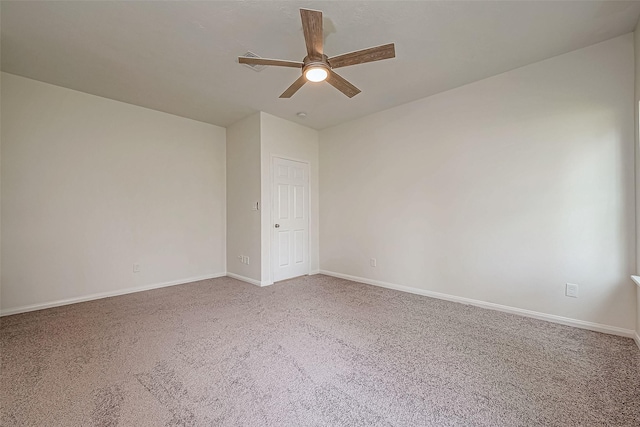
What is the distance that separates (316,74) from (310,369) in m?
2.28

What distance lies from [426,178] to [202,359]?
3.20 metres

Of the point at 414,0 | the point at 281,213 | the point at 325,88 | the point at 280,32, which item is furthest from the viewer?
the point at 281,213

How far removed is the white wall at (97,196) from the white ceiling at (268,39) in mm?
433

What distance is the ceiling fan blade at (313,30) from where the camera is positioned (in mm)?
1647

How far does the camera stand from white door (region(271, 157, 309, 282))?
13.9ft

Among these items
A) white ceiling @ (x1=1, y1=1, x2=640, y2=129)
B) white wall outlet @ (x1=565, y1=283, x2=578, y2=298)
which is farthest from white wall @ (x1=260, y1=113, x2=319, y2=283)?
white wall outlet @ (x1=565, y1=283, x2=578, y2=298)

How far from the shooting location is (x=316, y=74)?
216 centimetres

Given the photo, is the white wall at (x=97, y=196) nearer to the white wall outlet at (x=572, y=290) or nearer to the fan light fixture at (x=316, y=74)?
the fan light fixture at (x=316, y=74)

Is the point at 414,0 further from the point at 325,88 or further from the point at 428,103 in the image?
the point at 428,103

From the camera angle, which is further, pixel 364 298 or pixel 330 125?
pixel 330 125

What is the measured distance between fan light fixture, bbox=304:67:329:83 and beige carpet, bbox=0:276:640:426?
7.39 feet

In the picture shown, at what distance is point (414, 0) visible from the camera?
192 cm

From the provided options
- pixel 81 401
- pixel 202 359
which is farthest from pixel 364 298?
pixel 81 401

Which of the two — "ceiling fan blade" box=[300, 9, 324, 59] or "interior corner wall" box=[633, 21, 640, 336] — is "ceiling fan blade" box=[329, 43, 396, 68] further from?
"interior corner wall" box=[633, 21, 640, 336]
